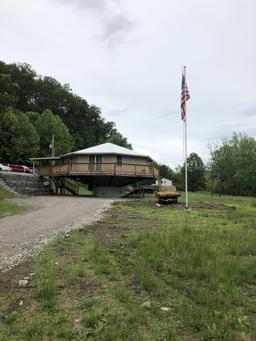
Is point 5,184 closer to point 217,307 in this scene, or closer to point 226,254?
point 226,254

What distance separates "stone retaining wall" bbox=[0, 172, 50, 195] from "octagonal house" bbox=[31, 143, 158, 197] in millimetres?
973

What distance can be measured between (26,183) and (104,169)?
7.39m

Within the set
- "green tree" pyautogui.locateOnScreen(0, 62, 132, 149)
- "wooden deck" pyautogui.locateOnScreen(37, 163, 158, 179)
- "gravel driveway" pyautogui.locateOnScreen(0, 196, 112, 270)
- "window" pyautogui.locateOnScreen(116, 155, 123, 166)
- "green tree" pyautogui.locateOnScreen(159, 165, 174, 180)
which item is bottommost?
"gravel driveway" pyautogui.locateOnScreen(0, 196, 112, 270)

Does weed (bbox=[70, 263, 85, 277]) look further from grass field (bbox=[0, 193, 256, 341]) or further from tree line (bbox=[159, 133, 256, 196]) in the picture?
tree line (bbox=[159, 133, 256, 196])

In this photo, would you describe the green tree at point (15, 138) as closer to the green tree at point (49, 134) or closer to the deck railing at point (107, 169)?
the green tree at point (49, 134)

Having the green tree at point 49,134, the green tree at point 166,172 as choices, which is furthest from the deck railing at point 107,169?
the green tree at point 166,172

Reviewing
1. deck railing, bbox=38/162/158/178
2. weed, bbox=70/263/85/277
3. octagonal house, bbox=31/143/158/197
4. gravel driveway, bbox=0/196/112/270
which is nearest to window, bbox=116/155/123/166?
octagonal house, bbox=31/143/158/197

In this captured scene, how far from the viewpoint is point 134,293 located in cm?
531

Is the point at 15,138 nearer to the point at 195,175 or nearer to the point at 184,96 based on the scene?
the point at 184,96

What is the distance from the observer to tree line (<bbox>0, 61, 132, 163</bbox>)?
46500 mm

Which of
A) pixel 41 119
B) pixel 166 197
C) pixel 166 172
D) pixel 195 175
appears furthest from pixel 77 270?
pixel 166 172

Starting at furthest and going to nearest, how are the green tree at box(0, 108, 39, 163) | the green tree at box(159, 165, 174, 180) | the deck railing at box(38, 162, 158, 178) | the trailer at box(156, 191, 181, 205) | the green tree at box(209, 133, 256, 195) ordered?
the green tree at box(159, 165, 174, 180) < the green tree at box(209, 133, 256, 195) < the green tree at box(0, 108, 39, 163) < the deck railing at box(38, 162, 158, 178) < the trailer at box(156, 191, 181, 205)

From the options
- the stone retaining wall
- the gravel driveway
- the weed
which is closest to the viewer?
the weed

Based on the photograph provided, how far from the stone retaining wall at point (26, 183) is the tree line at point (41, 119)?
38.9 feet
